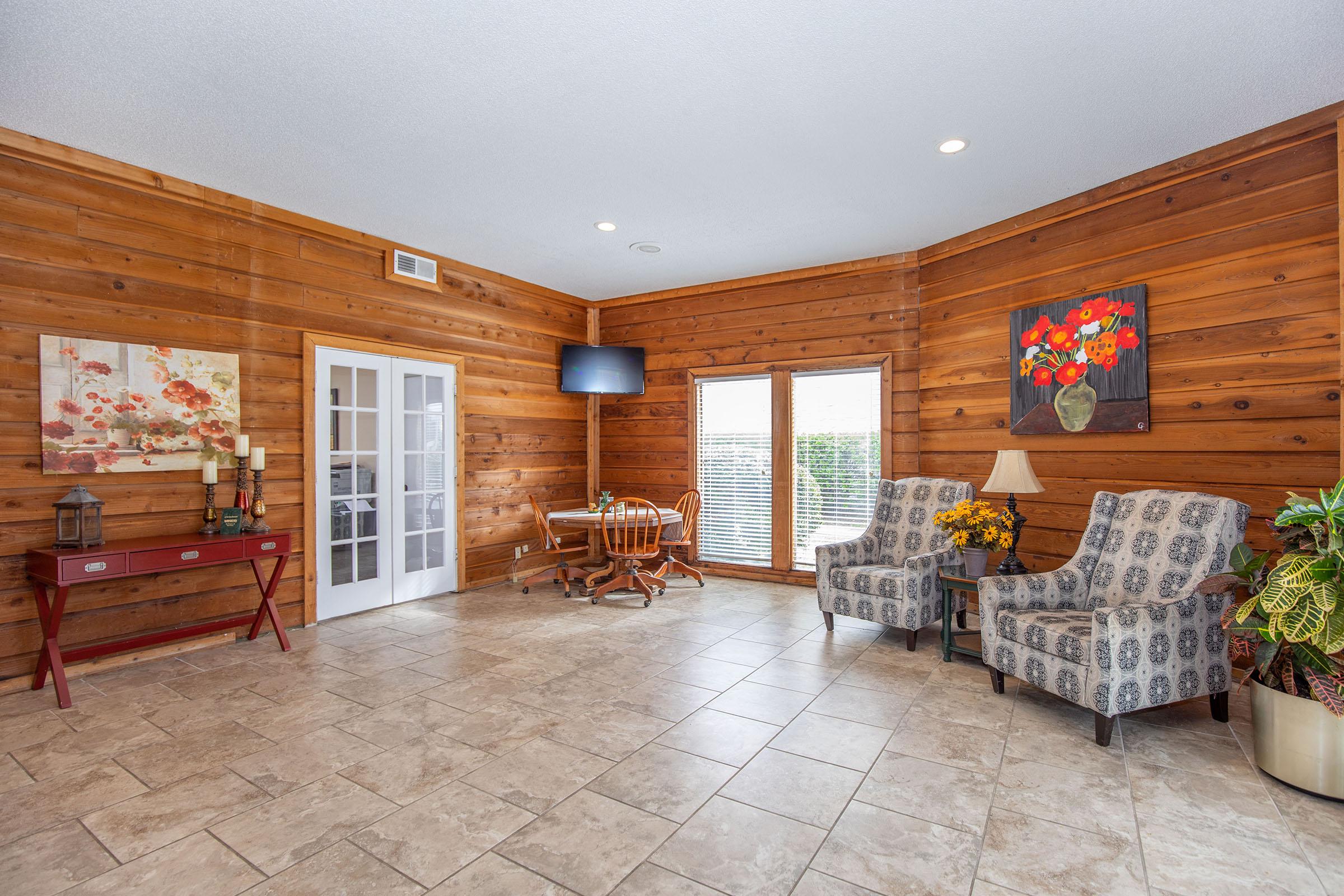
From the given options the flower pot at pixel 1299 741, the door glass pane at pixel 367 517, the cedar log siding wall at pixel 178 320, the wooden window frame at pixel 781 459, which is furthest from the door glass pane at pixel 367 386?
the flower pot at pixel 1299 741

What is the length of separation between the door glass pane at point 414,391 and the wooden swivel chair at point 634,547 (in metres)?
1.70

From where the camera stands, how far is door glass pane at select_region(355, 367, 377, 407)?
4906 millimetres

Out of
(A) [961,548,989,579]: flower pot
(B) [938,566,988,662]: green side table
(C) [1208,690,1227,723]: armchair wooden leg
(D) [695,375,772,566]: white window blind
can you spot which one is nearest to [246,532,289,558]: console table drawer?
(D) [695,375,772,566]: white window blind

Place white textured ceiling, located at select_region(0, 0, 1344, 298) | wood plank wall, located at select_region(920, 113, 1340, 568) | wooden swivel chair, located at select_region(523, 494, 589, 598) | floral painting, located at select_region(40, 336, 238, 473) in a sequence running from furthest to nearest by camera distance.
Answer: wooden swivel chair, located at select_region(523, 494, 589, 598) < floral painting, located at select_region(40, 336, 238, 473) < wood plank wall, located at select_region(920, 113, 1340, 568) < white textured ceiling, located at select_region(0, 0, 1344, 298)

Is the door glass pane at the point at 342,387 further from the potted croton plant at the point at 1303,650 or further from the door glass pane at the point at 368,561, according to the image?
the potted croton plant at the point at 1303,650

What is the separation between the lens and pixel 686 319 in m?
6.47

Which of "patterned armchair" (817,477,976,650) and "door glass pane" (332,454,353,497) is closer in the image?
"patterned armchair" (817,477,976,650)

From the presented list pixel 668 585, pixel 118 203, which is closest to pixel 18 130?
pixel 118 203

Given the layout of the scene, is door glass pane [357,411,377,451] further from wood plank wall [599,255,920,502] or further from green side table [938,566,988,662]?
green side table [938,566,988,662]

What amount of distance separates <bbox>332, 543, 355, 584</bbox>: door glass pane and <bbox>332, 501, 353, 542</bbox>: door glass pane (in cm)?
6

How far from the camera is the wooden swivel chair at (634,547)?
528 centimetres

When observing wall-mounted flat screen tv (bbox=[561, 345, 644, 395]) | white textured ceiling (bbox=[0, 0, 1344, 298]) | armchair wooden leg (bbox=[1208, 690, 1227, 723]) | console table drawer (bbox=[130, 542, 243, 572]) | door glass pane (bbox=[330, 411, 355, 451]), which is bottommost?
armchair wooden leg (bbox=[1208, 690, 1227, 723])

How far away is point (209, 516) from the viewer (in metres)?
3.93

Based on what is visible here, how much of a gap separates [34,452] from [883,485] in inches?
197
